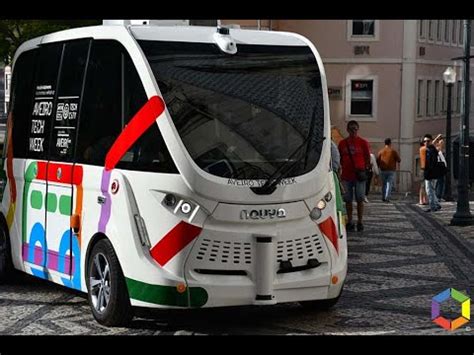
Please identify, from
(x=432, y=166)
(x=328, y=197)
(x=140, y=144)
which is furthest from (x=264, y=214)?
(x=432, y=166)

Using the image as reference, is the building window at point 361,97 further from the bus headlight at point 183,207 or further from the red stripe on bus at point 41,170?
the bus headlight at point 183,207

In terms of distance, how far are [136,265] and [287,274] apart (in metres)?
1.25

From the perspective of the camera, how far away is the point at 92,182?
9570mm

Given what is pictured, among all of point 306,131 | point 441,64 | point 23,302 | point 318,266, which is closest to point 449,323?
point 318,266

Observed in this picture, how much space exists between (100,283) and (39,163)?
1.78 m

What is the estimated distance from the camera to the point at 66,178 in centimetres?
1007

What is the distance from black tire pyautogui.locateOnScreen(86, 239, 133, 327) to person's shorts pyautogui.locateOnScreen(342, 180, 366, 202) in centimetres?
820

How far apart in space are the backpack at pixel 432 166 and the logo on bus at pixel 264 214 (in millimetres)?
14094

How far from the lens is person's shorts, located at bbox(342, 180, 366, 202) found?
17344 millimetres

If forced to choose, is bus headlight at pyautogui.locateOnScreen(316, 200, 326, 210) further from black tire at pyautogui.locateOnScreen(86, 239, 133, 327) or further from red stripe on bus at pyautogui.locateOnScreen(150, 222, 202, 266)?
black tire at pyautogui.locateOnScreen(86, 239, 133, 327)

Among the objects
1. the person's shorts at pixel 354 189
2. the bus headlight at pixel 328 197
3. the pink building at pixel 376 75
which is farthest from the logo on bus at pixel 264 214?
the pink building at pixel 376 75

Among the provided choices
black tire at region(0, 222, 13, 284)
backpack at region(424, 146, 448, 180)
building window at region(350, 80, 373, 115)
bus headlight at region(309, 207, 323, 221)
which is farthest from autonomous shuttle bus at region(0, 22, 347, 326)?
building window at region(350, 80, 373, 115)

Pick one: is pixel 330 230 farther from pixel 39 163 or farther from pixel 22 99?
pixel 22 99

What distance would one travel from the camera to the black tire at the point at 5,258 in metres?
11.5
